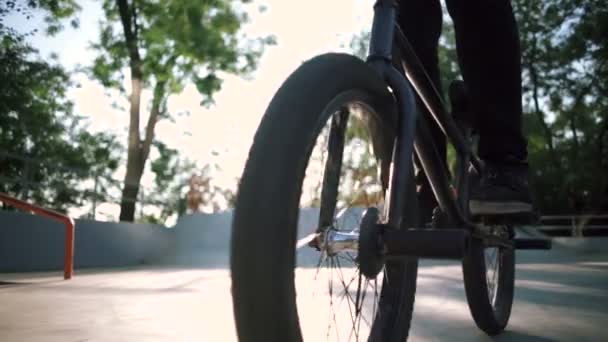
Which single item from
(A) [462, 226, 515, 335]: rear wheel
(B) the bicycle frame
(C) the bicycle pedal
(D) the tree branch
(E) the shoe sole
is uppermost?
(D) the tree branch

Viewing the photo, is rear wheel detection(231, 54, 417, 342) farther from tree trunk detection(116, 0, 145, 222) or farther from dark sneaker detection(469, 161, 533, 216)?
tree trunk detection(116, 0, 145, 222)

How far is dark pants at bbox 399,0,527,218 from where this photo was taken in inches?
63.9

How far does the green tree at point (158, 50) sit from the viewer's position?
1411 centimetres

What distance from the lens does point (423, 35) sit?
5.87 ft

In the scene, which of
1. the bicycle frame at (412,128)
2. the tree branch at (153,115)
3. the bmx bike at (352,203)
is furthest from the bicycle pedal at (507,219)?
the tree branch at (153,115)

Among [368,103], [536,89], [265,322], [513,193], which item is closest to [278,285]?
[265,322]

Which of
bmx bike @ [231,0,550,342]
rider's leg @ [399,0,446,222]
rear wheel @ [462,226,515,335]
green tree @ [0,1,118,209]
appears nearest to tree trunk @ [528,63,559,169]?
green tree @ [0,1,118,209]

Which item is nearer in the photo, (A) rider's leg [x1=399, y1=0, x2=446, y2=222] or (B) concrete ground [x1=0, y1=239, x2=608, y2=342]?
(A) rider's leg [x1=399, y1=0, x2=446, y2=222]

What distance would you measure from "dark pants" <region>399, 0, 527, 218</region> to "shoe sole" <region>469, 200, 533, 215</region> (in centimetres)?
15

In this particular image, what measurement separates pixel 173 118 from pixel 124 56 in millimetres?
3314

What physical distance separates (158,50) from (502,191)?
1376cm

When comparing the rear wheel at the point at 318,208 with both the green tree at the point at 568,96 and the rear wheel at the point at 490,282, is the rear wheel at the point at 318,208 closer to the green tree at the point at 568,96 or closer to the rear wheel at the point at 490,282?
the rear wheel at the point at 490,282

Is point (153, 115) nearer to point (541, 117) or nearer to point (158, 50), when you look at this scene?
point (158, 50)

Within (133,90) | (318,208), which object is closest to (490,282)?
(318,208)
